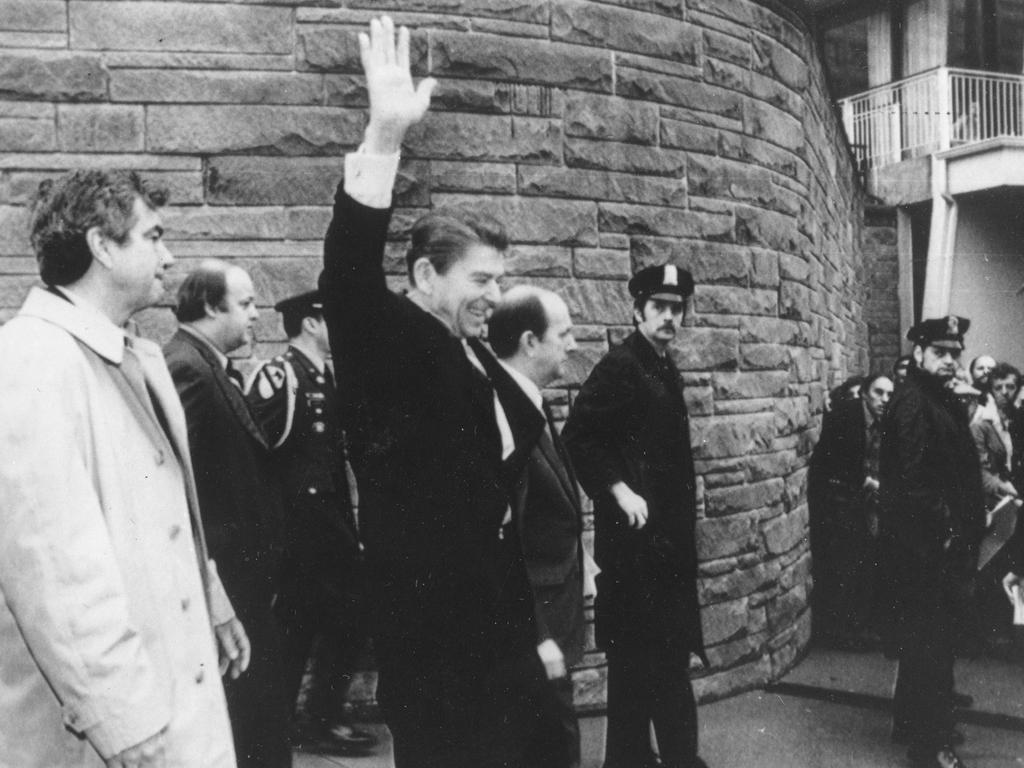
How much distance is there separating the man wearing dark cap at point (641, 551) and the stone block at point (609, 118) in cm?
131

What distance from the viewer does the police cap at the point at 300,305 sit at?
4383 mm

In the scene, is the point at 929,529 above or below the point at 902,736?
above

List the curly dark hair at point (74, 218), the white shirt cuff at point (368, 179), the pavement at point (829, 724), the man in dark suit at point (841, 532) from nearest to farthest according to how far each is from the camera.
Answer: the white shirt cuff at point (368, 179) → the curly dark hair at point (74, 218) → the pavement at point (829, 724) → the man in dark suit at point (841, 532)

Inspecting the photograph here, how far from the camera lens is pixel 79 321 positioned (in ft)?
6.92

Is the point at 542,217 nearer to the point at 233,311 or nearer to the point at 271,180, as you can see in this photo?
the point at 271,180

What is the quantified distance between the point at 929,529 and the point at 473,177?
8.12ft

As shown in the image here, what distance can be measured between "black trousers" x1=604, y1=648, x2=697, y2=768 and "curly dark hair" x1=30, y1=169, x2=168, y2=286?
2.60 m

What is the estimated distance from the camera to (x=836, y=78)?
18.0 metres

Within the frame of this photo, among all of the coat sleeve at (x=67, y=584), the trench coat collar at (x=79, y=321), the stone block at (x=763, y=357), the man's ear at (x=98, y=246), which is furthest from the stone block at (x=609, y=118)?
the coat sleeve at (x=67, y=584)

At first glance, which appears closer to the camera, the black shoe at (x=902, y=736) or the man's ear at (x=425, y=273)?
the man's ear at (x=425, y=273)

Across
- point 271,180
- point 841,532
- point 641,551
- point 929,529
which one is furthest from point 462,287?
point 841,532

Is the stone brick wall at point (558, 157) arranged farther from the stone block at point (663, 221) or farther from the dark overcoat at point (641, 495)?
the dark overcoat at point (641, 495)

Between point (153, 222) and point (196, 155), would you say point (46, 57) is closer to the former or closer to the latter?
point (196, 155)

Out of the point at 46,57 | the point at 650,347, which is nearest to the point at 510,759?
the point at 650,347
